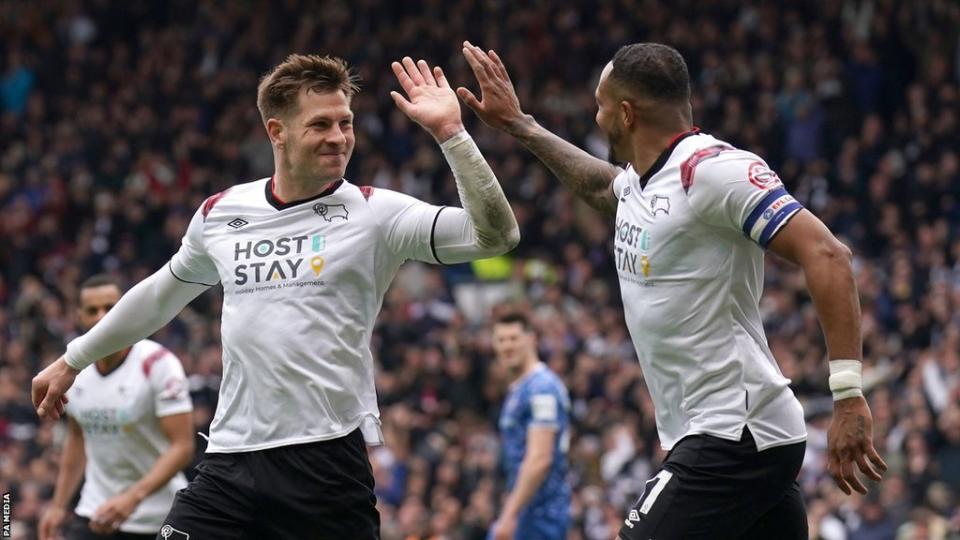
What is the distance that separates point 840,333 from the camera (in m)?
5.24

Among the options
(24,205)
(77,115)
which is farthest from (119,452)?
(77,115)

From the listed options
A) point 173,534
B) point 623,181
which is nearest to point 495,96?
point 623,181

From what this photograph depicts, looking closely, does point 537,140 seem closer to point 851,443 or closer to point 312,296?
point 312,296

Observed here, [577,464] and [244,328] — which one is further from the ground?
[244,328]

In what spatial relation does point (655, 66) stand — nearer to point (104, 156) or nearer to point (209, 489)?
point (209, 489)

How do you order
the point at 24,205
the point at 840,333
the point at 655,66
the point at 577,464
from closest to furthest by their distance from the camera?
the point at 840,333 → the point at 655,66 → the point at 577,464 → the point at 24,205

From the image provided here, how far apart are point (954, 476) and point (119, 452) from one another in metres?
8.47

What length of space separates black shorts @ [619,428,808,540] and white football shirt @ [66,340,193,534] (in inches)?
138

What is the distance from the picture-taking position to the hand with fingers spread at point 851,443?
5180mm

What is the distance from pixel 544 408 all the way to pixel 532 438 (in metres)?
0.21

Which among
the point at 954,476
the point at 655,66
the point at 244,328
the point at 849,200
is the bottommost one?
the point at 954,476

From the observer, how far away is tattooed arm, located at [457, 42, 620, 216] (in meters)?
6.55

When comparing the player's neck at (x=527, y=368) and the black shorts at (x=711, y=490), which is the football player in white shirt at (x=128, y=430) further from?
the black shorts at (x=711, y=490)

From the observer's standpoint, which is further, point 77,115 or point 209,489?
point 77,115
